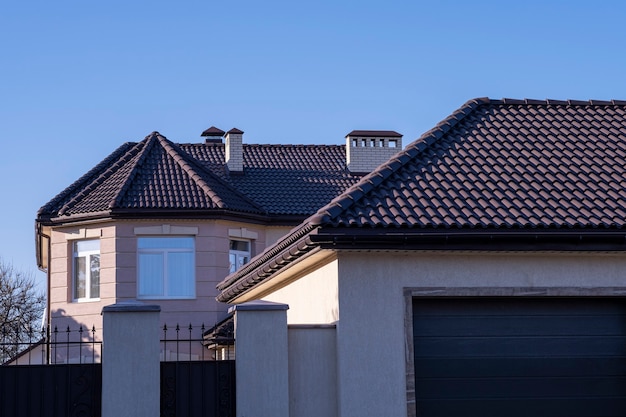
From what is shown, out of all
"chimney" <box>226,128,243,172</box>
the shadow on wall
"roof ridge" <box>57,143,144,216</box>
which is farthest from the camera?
"chimney" <box>226,128,243,172</box>

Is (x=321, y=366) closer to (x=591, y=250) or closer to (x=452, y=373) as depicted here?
(x=452, y=373)

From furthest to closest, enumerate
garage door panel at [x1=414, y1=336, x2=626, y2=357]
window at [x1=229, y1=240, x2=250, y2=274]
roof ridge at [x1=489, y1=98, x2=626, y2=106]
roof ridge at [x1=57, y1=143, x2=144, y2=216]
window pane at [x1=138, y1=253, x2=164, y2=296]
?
window at [x1=229, y1=240, x2=250, y2=274] < roof ridge at [x1=57, y1=143, x2=144, y2=216] < window pane at [x1=138, y1=253, x2=164, y2=296] < roof ridge at [x1=489, y1=98, x2=626, y2=106] < garage door panel at [x1=414, y1=336, x2=626, y2=357]

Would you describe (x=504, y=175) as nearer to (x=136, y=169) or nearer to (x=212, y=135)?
(x=136, y=169)

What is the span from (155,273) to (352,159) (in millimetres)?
8964

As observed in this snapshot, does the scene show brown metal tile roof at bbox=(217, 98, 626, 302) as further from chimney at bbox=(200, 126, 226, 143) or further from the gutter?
chimney at bbox=(200, 126, 226, 143)

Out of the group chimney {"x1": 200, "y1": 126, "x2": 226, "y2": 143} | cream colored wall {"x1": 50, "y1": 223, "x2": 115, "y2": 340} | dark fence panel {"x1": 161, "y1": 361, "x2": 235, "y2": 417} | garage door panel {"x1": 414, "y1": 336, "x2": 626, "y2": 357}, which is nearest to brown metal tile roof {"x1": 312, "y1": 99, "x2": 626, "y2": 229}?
garage door panel {"x1": 414, "y1": 336, "x2": 626, "y2": 357}

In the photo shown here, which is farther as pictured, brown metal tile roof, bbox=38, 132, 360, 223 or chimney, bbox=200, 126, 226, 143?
chimney, bbox=200, 126, 226, 143

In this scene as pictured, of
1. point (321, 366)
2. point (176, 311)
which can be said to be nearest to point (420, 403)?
point (321, 366)

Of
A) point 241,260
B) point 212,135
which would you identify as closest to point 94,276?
point 241,260

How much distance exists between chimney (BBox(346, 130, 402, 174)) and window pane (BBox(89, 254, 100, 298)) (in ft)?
30.8

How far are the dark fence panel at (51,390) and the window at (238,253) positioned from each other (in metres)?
15.1

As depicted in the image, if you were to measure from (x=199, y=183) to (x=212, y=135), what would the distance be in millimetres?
8294

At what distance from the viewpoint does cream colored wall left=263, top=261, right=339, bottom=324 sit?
42.1ft

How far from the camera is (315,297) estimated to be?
1398cm
